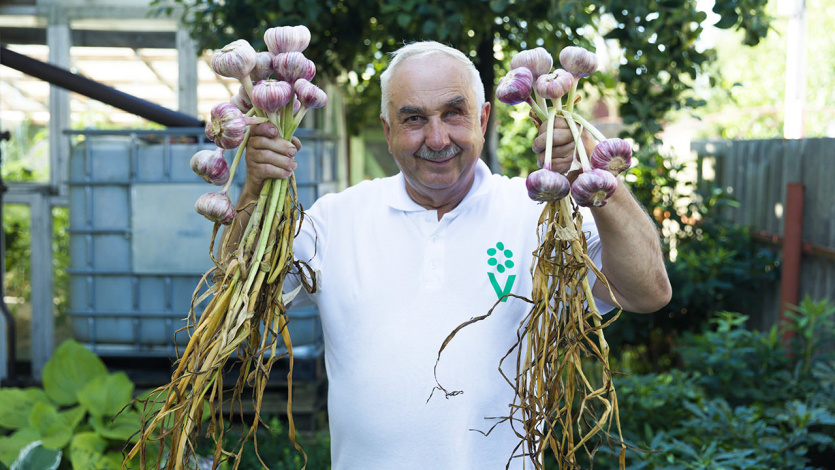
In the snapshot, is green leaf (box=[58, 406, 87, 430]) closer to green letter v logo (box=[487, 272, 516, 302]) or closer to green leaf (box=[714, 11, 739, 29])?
green letter v logo (box=[487, 272, 516, 302])

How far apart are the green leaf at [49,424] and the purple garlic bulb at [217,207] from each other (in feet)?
6.30

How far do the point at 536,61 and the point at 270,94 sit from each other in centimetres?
48

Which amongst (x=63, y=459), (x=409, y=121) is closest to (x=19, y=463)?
(x=63, y=459)

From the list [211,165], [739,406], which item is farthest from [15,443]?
[739,406]

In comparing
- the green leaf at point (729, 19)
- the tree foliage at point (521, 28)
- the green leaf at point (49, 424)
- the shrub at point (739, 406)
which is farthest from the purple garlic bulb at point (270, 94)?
the green leaf at point (729, 19)

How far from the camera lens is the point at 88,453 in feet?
8.97

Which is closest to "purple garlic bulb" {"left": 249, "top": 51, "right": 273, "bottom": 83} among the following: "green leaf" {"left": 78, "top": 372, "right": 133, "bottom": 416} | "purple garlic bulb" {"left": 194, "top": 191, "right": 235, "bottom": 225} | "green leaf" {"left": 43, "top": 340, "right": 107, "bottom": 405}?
"purple garlic bulb" {"left": 194, "top": 191, "right": 235, "bottom": 225}

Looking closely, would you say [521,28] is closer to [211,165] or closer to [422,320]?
[422,320]

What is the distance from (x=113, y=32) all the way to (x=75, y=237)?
156 centimetres

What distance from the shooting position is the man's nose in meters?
1.65

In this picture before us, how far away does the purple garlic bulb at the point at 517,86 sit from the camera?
4.12ft

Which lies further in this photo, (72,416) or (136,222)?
(136,222)

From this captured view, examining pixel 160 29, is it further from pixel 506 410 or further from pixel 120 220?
pixel 506 410

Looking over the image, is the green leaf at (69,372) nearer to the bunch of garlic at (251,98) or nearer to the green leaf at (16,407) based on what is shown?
the green leaf at (16,407)
